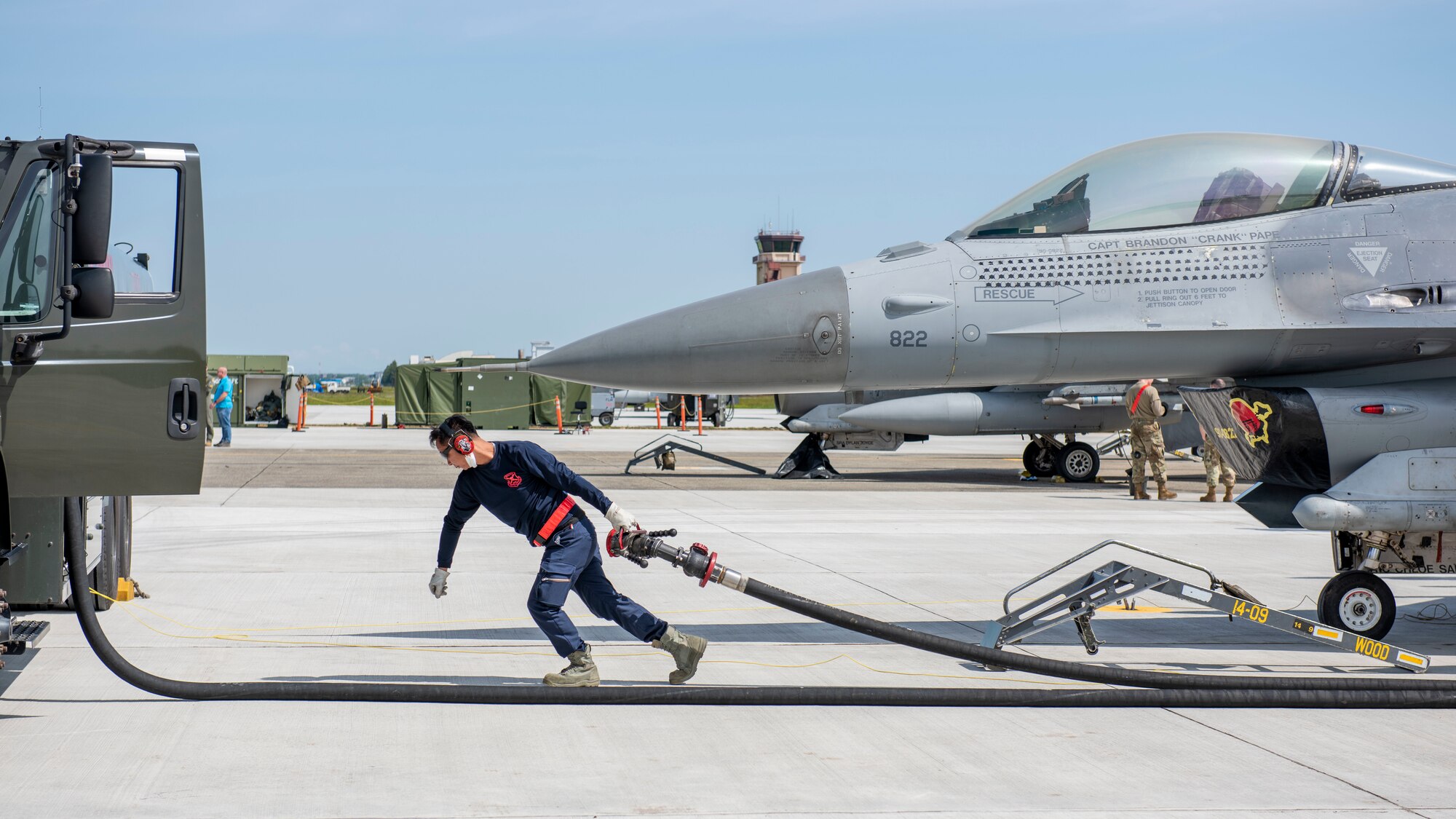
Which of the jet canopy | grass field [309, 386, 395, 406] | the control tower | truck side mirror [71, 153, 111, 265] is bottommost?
grass field [309, 386, 395, 406]

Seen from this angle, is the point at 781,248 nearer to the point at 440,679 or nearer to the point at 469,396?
the point at 469,396

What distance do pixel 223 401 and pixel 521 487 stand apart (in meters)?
23.0

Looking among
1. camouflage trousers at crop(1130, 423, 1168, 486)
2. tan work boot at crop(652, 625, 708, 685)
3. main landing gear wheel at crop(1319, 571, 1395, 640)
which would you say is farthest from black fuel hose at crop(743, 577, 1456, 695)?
camouflage trousers at crop(1130, 423, 1168, 486)

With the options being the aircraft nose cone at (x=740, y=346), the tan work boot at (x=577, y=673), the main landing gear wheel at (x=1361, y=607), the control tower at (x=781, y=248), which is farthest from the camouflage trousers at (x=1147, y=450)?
the control tower at (x=781, y=248)

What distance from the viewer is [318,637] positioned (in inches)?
295

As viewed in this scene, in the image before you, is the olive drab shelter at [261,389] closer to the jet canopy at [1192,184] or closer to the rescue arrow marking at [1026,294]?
the rescue arrow marking at [1026,294]

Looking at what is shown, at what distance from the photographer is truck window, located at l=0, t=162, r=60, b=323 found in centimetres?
541

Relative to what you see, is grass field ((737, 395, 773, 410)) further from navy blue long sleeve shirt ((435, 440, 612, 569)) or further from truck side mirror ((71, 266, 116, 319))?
truck side mirror ((71, 266, 116, 319))

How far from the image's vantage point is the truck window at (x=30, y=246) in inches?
213

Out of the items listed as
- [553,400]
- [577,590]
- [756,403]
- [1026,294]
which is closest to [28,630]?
[577,590]

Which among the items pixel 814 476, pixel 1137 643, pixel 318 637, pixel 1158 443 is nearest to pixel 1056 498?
pixel 1158 443

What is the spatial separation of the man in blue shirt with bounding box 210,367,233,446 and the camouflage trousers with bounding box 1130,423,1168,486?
1819 cm

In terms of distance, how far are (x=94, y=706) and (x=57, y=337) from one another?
69.5 inches

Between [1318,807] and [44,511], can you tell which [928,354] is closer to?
[1318,807]
